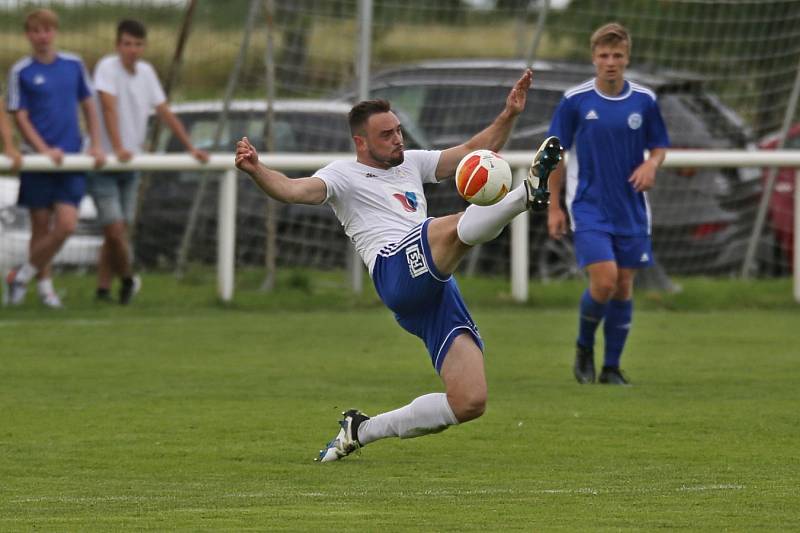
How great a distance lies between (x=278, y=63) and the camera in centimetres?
1661

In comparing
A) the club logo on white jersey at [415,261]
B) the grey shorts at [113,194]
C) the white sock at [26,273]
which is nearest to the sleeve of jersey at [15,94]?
the grey shorts at [113,194]

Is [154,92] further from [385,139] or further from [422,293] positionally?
[422,293]

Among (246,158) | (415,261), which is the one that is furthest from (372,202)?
(246,158)

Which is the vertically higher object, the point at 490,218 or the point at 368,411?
the point at 490,218

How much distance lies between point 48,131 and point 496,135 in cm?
712

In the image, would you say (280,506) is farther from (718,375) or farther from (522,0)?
(522,0)

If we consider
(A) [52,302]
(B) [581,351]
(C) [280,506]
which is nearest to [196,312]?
(A) [52,302]

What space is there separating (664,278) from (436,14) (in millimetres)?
3541

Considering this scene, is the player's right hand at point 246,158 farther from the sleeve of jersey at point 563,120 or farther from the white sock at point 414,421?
the sleeve of jersey at point 563,120

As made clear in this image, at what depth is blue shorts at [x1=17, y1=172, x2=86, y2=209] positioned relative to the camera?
1451 cm

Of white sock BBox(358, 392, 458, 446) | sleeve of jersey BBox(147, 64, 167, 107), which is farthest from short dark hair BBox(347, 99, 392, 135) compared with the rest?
sleeve of jersey BBox(147, 64, 167, 107)

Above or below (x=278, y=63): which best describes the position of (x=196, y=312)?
below

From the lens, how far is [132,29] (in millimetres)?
14328

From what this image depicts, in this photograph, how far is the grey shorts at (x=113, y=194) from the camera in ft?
48.0
